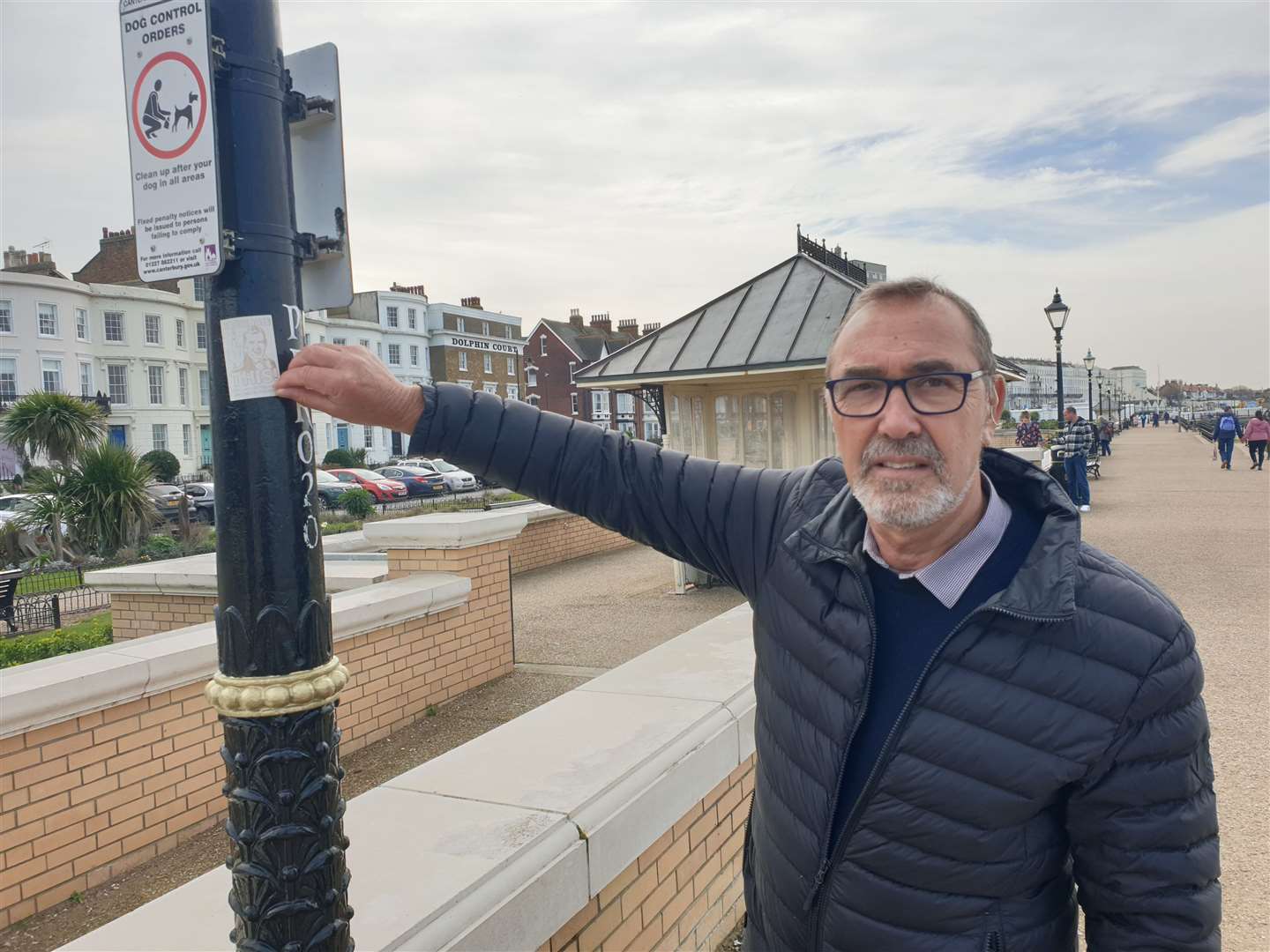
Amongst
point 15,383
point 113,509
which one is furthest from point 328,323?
point 113,509

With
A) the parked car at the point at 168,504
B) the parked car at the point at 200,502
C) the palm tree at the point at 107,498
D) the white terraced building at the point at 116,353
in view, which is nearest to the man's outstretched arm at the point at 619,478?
the palm tree at the point at 107,498

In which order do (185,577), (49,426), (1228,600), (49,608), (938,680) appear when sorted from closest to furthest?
(938,680), (185,577), (1228,600), (49,608), (49,426)

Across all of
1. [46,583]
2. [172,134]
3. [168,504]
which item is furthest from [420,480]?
[172,134]

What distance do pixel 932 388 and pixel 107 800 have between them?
4.49 meters

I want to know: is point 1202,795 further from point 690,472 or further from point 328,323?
point 328,323

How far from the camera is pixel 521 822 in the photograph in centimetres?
260

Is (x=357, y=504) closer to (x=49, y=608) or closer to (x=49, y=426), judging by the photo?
(x=49, y=426)

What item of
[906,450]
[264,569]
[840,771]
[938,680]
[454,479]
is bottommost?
[454,479]

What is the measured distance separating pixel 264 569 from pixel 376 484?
3274 cm

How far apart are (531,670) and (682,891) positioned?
4718mm

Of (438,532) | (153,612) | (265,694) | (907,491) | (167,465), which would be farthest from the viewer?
(167,465)

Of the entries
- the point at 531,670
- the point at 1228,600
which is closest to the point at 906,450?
the point at 531,670

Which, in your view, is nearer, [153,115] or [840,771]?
[153,115]

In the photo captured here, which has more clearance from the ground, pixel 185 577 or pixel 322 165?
pixel 322 165
